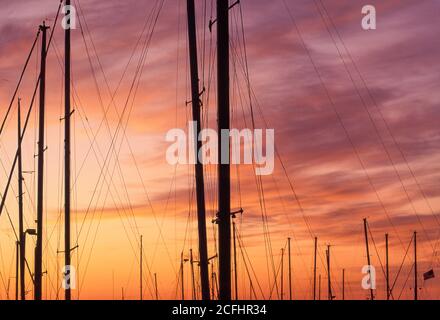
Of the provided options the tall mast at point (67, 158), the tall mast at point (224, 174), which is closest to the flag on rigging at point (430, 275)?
the tall mast at point (67, 158)

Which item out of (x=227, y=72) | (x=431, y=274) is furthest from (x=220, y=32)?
(x=431, y=274)

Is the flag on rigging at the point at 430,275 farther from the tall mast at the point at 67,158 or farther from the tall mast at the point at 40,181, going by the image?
the tall mast at the point at 67,158

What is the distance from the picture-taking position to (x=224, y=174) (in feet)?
94.7

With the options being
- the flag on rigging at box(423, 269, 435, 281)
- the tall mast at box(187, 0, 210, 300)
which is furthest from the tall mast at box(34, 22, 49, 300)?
the flag on rigging at box(423, 269, 435, 281)

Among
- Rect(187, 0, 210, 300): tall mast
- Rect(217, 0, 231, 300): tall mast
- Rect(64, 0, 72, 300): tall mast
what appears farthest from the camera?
Rect(64, 0, 72, 300): tall mast

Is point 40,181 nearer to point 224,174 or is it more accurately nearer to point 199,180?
point 199,180

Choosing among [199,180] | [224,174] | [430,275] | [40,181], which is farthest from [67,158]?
[430,275]

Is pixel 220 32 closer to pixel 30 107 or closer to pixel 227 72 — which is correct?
pixel 227 72

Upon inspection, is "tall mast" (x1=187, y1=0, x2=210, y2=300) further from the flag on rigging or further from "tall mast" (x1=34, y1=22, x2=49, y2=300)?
the flag on rigging

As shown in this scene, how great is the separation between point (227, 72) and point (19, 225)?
92.4ft

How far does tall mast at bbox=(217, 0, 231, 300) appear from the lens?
2825cm
